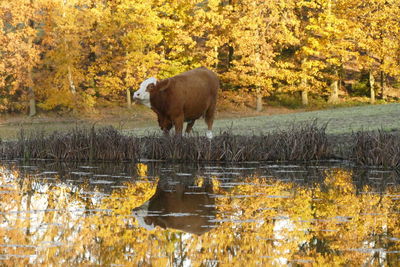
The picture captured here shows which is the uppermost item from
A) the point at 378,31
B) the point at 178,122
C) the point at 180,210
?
the point at 378,31

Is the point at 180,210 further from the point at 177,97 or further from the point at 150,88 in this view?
the point at 177,97

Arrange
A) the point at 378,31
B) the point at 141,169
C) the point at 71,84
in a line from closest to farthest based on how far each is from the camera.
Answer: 1. the point at 141,169
2. the point at 378,31
3. the point at 71,84

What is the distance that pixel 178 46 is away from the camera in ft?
117

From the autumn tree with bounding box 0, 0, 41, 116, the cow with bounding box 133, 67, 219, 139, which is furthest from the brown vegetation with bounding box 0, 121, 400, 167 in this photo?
the autumn tree with bounding box 0, 0, 41, 116

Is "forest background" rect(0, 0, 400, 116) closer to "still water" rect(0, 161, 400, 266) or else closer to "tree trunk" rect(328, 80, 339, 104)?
"tree trunk" rect(328, 80, 339, 104)

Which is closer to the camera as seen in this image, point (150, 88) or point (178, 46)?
point (150, 88)

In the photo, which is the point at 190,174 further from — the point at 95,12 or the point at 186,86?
the point at 95,12

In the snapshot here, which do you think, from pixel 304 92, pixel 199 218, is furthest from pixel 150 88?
pixel 304 92

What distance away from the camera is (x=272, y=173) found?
35.8ft

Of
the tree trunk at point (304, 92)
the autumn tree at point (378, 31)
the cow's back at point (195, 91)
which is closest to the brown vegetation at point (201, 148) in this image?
the cow's back at point (195, 91)

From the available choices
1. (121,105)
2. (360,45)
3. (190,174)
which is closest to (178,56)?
(121,105)

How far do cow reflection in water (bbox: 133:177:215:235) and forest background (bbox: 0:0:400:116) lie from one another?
25045mm

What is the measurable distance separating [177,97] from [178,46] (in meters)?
21.1

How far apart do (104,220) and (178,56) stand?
102 feet
